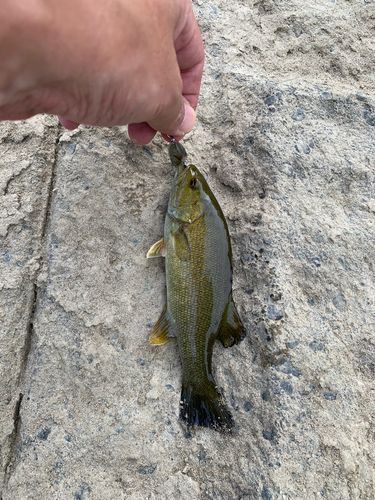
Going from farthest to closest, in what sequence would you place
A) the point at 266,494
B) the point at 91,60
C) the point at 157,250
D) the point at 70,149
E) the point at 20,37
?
the point at 70,149 < the point at 157,250 < the point at 266,494 < the point at 91,60 < the point at 20,37

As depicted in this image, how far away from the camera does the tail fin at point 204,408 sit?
7.61 feet

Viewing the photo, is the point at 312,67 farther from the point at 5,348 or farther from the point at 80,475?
the point at 80,475

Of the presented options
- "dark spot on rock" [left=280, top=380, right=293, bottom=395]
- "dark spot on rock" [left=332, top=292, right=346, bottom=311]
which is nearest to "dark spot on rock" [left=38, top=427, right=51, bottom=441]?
"dark spot on rock" [left=280, top=380, right=293, bottom=395]

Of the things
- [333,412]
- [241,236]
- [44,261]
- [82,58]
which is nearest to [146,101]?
[82,58]

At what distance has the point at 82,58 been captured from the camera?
148 cm

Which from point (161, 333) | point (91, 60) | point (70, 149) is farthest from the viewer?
point (70, 149)

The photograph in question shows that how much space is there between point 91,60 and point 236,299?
1.68 metres

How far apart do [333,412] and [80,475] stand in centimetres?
166

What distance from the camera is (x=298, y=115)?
275 cm

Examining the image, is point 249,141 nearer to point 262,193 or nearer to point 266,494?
point 262,193

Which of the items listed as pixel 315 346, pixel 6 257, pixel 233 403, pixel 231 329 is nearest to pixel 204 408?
pixel 233 403

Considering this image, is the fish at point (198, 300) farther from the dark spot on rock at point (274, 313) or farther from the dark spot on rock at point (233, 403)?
the dark spot on rock at point (274, 313)

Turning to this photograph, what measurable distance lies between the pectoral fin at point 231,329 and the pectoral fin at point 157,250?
618 mm

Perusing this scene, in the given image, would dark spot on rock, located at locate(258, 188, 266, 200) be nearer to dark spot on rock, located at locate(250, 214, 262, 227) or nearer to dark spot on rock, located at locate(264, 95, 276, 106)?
dark spot on rock, located at locate(250, 214, 262, 227)
